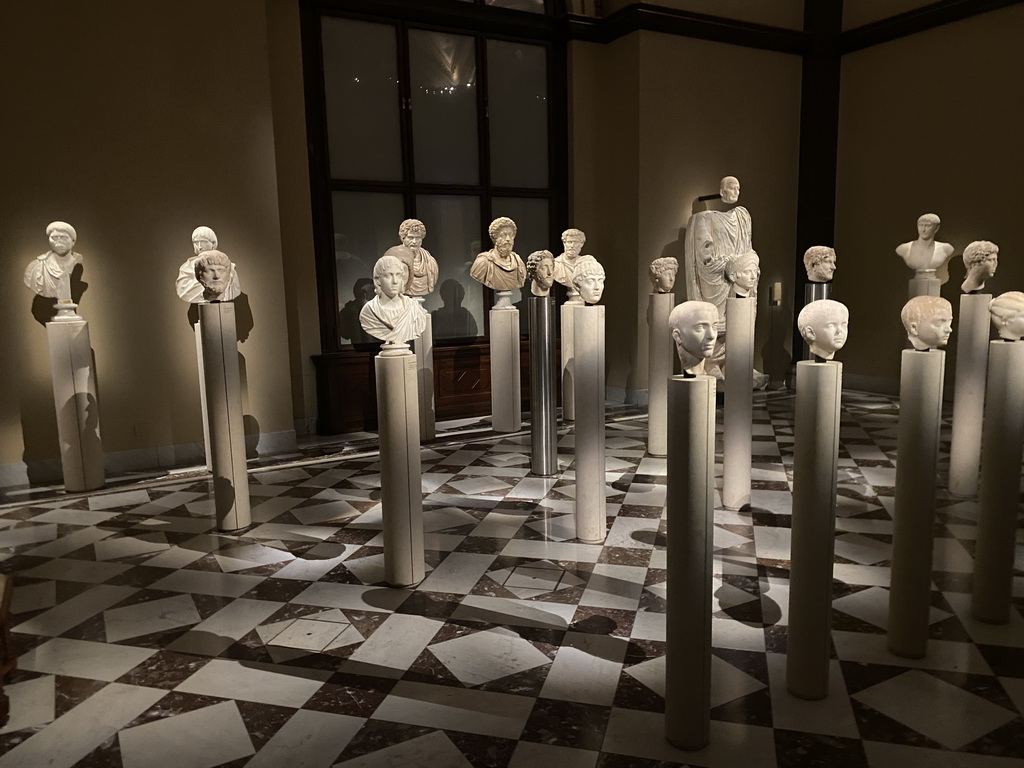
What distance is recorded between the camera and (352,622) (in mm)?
3748

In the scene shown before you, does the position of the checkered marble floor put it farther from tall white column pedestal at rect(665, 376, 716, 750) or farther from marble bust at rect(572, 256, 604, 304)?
marble bust at rect(572, 256, 604, 304)

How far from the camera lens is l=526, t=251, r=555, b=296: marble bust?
5957 millimetres

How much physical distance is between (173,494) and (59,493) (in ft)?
3.20

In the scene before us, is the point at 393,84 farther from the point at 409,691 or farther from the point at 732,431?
the point at 409,691

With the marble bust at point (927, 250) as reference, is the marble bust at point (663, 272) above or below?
below

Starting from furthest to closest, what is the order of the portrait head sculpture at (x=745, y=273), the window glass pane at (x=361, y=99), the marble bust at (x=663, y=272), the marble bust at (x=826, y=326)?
the window glass pane at (x=361, y=99) < the marble bust at (x=663, y=272) < the portrait head sculpture at (x=745, y=273) < the marble bust at (x=826, y=326)

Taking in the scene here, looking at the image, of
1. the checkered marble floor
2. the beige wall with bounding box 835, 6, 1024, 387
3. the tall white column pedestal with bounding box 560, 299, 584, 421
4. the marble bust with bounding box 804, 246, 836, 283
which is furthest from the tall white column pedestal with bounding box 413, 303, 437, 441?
the beige wall with bounding box 835, 6, 1024, 387

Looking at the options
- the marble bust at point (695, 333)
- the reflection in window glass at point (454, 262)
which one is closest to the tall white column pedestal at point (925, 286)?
the reflection in window glass at point (454, 262)

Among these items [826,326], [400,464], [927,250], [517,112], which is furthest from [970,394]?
[517,112]

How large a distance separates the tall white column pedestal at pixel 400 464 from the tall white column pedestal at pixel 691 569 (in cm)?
173

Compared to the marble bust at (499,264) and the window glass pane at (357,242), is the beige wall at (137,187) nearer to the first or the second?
the window glass pane at (357,242)

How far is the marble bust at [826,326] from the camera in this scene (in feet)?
9.70

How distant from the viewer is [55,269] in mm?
6059

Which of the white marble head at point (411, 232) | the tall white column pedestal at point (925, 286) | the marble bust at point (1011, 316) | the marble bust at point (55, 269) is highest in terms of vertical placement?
the white marble head at point (411, 232)
